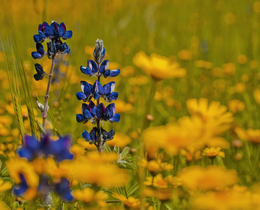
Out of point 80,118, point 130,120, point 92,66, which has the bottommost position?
point 80,118

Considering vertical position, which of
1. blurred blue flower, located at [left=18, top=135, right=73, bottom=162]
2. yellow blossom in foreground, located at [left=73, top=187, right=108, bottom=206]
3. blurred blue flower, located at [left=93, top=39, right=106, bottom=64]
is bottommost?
yellow blossom in foreground, located at [left=73, top=187, right=108, bottom=206]

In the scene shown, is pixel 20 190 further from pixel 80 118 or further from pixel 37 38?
pixel 37 38

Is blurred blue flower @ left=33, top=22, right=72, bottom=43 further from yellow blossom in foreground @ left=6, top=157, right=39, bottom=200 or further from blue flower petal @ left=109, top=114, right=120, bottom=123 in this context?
yellow blossom in foreground @ left=6, top=157, right=39, bottom=200

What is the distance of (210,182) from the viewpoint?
54 centimetres

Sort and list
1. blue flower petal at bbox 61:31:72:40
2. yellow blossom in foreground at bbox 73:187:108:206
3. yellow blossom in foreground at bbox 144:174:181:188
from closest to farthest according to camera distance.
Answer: yellow blossom in foreground at bbox 73:187:108:206 < yellow blossom in foreground at bbox 144:174:181:188 < blue flower petal at bbox 61:31:72:40

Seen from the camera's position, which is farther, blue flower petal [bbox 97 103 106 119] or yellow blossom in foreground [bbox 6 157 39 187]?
blue flower petal [bbox 97 103 106 119]

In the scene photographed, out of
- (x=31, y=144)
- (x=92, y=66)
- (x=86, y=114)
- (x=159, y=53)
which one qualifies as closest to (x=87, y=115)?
(x=86, y=114)

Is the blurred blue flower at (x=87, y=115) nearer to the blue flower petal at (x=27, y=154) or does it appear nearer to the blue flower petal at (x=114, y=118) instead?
the blue flower petal at (x=114, y=118)

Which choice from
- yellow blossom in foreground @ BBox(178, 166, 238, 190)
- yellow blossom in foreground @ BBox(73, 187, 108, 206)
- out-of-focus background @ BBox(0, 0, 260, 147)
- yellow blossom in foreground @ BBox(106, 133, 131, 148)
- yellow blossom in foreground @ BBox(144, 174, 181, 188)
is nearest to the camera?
yellow blossom in foreground @ BBox(178, 166, 238, 190)

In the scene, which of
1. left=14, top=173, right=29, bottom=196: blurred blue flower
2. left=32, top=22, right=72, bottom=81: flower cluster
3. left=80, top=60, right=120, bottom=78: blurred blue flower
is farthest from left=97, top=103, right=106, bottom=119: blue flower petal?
left=14, top=173, right=29, bottom=196: blurred blue flower

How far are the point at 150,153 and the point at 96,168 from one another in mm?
446

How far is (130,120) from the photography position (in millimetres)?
1894

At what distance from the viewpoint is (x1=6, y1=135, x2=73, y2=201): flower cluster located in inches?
22.5

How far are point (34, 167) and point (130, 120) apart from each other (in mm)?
1324
